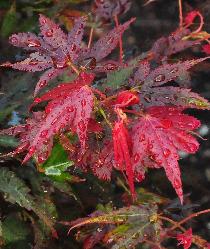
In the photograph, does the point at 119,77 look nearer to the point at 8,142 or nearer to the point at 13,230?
the point at 8,142

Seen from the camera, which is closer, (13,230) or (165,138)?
(165,138)

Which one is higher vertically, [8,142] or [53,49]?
[53,49]

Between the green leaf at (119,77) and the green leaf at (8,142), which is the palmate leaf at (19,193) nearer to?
the green leaf at (8,142)

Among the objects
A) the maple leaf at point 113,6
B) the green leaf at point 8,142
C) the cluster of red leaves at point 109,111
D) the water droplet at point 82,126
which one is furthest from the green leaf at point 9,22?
the water droplet at point 82,126

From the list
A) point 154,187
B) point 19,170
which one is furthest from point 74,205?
point 154,187

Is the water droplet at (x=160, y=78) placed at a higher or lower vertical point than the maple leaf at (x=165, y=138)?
higher

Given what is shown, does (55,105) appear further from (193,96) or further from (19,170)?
(19,170)

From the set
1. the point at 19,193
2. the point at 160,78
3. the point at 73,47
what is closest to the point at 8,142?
the point at 19,193
